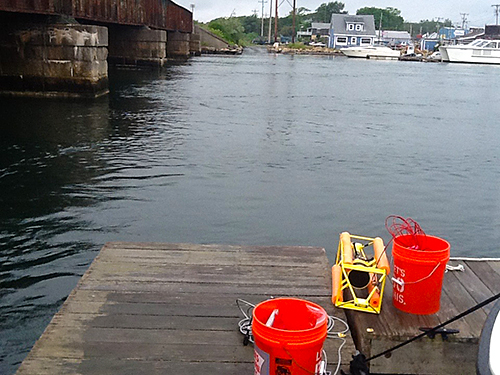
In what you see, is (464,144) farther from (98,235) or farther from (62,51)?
(62,51)

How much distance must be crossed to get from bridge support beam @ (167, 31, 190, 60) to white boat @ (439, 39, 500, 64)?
52983mm

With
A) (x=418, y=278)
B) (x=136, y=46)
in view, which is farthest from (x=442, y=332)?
(x=136, y=46)

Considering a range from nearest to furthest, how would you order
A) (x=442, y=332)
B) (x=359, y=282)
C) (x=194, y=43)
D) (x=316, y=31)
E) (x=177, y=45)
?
(x=442, y=332) → (x=359, y=282) → (x=177, y=45) → (x=194, y=43) → (x=316, y=31)

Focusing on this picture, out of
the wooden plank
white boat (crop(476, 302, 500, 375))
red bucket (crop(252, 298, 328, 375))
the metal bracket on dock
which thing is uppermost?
white boat (crop(476, 302, 500, 375))

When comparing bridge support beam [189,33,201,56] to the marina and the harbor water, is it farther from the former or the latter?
the marina

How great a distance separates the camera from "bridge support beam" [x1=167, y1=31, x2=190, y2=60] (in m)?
60.2

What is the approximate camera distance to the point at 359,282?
16.0 feet

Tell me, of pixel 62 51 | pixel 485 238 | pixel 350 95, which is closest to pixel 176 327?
pixel 485 238

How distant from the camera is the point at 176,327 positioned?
446cm

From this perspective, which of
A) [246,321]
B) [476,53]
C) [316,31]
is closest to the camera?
[246,321]

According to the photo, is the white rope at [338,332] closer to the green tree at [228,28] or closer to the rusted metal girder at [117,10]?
the rusted metal girder at [117,10]

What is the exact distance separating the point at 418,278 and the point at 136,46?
43.0 m

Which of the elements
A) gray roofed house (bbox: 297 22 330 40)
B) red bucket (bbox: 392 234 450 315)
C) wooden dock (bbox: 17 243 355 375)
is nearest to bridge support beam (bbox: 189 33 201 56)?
wooden dock (bbox: 17 243 355 375)

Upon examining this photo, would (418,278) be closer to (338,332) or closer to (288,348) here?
(338,332)
